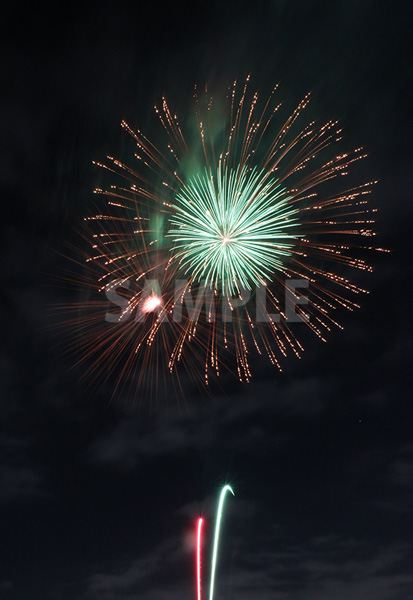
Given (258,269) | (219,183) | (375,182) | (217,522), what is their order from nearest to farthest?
(375,182)
(219,183)
(258,269)
(217,522)

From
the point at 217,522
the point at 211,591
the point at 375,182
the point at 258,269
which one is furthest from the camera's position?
the point at 217,522

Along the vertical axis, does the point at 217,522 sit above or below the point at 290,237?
below

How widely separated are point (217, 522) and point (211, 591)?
229 centimetres

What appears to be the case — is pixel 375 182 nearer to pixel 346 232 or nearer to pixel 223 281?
pixel 346 232

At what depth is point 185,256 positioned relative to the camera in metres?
17.6

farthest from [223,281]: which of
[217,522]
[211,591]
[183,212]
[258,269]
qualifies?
[211,591]

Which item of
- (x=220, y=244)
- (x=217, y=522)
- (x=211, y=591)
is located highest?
(x=220, y=244)

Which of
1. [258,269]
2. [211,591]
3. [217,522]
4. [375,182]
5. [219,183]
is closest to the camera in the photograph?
[375,182]

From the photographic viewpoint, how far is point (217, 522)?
21250 mm

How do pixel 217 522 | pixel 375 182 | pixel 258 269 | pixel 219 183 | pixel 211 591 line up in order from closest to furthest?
pixel 375 182, pixel 219 183, pixel 258 269, pixel 211 591, pixel 217 522

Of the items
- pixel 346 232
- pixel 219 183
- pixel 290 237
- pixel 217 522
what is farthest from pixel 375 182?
pixel 217 522

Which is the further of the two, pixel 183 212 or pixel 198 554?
pixel 198 554

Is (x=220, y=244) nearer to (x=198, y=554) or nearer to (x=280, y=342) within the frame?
(x=280, y=342)

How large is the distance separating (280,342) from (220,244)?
3.27 meters
